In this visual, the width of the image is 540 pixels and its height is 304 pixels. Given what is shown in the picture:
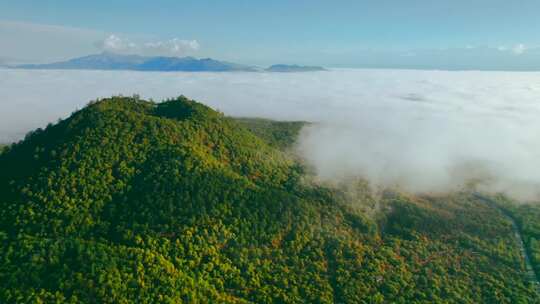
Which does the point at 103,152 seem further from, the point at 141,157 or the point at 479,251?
the point at 479,251

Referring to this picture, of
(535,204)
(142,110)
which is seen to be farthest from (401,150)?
(142,110)

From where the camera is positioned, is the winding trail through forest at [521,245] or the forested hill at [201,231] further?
the winding trail through forest at [521,245]

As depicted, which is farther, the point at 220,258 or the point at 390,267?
the point at 390,267

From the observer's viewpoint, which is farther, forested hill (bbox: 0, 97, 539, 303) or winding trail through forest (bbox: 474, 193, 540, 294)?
winding trail through forest (bbox: 474, 193, 540, 294)

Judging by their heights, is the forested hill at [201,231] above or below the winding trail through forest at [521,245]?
above

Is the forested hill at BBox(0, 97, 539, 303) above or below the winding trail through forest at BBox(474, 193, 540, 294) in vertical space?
above
